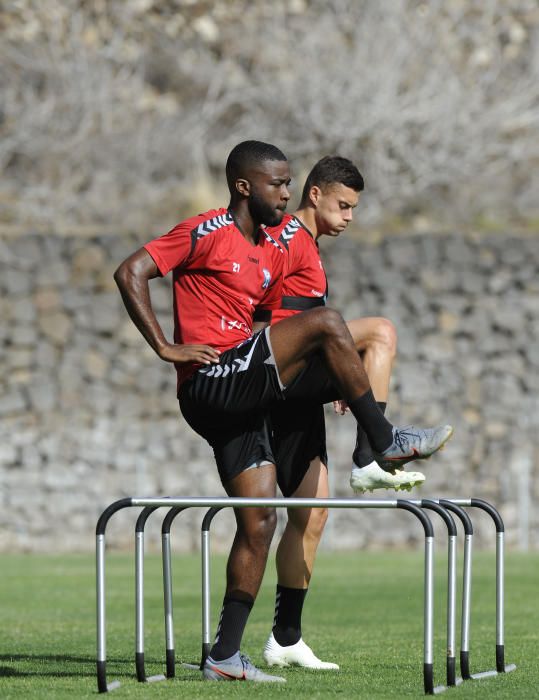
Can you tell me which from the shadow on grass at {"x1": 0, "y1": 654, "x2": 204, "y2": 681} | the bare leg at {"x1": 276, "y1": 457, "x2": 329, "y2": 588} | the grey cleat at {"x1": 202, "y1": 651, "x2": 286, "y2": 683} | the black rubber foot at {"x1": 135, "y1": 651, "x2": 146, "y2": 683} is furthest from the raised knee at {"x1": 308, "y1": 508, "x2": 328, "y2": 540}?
the black rubber foot at {"x1": 135, "y1": 651, "x2": 146, "y2": 683}

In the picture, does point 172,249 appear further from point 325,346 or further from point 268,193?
point 325,346

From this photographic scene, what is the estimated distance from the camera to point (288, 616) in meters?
6.85

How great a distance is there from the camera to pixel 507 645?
25.8ft

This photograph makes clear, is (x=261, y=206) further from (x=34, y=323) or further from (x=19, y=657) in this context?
(x=34, y=323)

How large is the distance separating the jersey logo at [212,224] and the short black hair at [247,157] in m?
0.12

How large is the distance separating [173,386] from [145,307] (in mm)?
13067

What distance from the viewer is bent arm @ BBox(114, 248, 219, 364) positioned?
5.88 metres

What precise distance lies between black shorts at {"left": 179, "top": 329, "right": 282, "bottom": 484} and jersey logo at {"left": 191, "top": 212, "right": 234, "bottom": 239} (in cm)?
46

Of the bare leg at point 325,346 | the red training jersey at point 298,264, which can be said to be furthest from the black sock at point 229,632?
the red training jersey at point 298,264

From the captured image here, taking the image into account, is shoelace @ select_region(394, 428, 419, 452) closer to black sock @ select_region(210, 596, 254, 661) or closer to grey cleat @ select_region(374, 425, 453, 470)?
grey cleat @ select_region(374, 425, 453, 470)

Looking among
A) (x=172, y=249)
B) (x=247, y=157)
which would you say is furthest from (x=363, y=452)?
(x=247, y=157)

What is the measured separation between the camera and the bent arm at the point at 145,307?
588 cm

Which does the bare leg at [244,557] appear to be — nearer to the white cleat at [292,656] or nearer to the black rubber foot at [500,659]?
the white cleat at [292,656]

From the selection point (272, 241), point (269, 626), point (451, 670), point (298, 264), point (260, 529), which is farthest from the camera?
point (269, 626)
